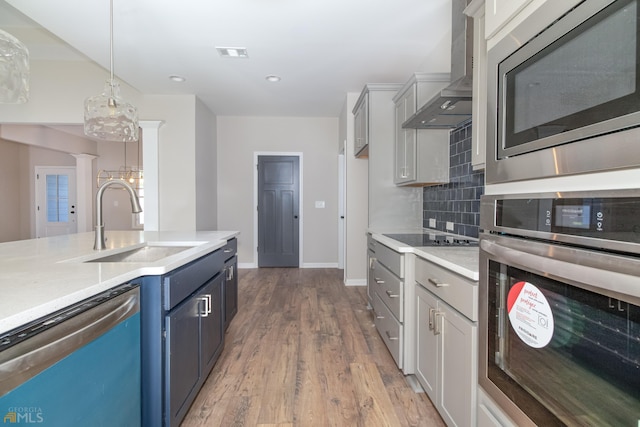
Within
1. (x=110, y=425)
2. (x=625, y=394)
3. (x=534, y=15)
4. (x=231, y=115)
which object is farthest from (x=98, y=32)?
(x=625, y=394)

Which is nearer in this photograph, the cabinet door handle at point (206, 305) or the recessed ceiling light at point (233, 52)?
the cabinet door handle at point (206, 305)

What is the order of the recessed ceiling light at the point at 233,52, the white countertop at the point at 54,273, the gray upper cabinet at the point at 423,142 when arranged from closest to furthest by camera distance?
the white countertop at the point at 54,273 → the gray upper cabinet at the point at 423,142 → the recessed ceiling light at the point at 233,52

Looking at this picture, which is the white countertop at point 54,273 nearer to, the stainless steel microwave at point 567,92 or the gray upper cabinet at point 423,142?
the stainless steel microwave at point 567,92

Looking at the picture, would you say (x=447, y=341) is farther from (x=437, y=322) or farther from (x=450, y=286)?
(x=450, y=286)

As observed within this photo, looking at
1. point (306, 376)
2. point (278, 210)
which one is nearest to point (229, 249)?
point (306, 376)

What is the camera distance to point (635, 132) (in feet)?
1.82

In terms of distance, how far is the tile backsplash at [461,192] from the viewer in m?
2.35

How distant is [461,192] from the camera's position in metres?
2.57

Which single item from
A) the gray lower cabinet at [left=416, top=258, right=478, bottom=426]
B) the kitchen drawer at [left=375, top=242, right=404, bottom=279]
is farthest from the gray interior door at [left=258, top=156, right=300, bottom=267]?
the gray lower cabinet at [left=416, top=258, right=478, bottom=426]

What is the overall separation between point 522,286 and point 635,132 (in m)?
0.46

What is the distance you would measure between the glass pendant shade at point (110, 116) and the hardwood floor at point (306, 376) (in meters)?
1.98

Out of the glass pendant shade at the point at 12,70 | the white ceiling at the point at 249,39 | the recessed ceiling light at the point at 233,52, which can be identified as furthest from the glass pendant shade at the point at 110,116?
the recessed ceiling light at the point at 233,52

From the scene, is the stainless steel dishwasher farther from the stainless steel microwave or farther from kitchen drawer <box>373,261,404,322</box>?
kitchen drawer <box>373,261,404,322</box>

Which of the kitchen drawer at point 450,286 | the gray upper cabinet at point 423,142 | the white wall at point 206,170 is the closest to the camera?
the kitchen drawer at point 450,286
